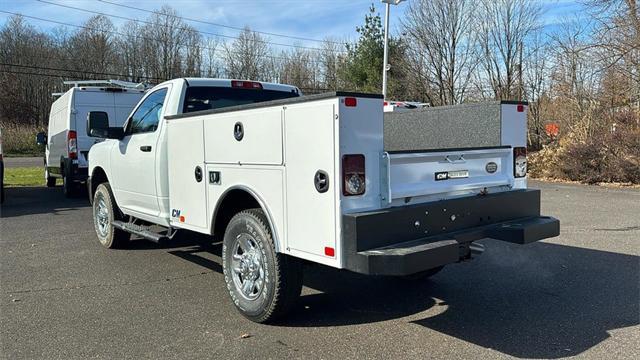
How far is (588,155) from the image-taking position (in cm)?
1547

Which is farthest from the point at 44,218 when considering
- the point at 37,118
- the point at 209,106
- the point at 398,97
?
the point at 37,118

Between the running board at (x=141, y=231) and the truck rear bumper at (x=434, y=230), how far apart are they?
2961mm

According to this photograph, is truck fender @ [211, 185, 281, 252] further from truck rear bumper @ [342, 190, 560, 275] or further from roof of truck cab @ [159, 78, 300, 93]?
roof of truck cab @ [159, 78, 300, 93]

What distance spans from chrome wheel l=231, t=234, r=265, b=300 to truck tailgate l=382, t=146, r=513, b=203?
1292 millimetres

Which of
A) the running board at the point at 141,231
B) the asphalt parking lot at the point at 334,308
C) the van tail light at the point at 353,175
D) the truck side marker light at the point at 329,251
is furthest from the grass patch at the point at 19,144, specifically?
the van tail light at the point at 353,175

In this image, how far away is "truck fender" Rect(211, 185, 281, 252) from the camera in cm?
437

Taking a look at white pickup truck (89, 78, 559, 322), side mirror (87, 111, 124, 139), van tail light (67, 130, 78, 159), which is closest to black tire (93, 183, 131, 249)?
side mirror (87, 111, 124, 139)

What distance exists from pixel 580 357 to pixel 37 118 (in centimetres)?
6631

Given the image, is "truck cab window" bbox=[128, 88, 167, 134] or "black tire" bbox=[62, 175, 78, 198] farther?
"black tire" bbox=[62, 175, 78, 198]

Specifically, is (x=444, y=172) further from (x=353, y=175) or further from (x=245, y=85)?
(x=245, y=85)

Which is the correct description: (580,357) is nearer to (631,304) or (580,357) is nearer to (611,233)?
(631,304)

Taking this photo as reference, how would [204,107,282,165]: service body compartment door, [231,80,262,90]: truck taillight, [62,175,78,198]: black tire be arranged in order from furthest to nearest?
[62,175,78,198]: black tire, [231,80,262,90]: truck taillight, [204,107,282,165]: service body compartment door

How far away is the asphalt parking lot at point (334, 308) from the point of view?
3.95m

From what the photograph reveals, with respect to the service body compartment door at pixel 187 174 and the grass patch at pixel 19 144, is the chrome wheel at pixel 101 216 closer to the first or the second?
the service body compartment door at pixel 187 174
